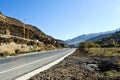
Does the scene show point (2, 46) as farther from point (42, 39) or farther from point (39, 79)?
point (42, 39)

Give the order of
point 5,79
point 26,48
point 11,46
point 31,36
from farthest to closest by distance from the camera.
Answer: point 31,36
point 26,48
point 11,46
point 5,79

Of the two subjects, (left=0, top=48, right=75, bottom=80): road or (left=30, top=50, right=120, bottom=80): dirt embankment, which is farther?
(left=0, top=48, right=75, bottom=80): road

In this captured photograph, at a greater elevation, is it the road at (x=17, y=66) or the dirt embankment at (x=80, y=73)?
the road at (x=17, y=66)

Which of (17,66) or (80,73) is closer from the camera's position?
(80,73)

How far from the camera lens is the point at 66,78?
51.2 feet

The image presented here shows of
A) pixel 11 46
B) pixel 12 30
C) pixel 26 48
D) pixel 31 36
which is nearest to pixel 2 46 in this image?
pixel 11 46

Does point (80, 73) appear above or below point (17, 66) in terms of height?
below

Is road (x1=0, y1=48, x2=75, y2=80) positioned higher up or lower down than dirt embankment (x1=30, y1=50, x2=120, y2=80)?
higher up

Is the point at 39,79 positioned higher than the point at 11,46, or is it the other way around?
the point at 11,46

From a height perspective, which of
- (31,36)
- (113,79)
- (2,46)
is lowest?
(113,79)

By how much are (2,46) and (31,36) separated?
81017 millimetres

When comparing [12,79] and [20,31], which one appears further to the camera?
[20,31]

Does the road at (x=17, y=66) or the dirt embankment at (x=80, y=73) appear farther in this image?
the road at (x=17, y=66)

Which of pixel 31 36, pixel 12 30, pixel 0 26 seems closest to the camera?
pixel 0 26
